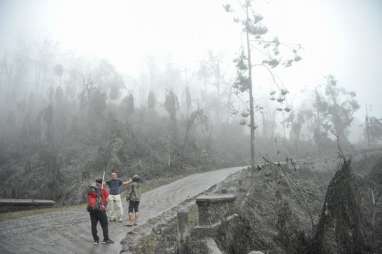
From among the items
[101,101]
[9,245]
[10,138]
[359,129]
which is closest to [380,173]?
[9,245]

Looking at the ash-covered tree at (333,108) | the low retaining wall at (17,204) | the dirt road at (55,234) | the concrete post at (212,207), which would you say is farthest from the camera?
the ash-covered tree at (333,108)

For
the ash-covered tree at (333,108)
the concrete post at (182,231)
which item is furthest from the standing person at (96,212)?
the ash-covered tree at (333,108)

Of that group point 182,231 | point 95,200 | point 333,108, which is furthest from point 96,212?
point 333,108

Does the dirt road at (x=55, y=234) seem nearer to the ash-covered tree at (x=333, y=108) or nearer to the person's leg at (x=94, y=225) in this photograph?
the person's leg at (x=94, y=225)

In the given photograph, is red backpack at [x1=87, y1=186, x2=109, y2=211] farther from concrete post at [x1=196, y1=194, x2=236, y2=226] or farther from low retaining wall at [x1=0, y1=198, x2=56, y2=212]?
low retaining wall at [x1=0, y1=198, x2=56, y2=212]

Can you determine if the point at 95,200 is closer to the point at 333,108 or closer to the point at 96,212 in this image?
the point at 96,212

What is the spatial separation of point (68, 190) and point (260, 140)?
139 feet

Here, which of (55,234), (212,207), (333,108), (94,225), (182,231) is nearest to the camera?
(182,231)

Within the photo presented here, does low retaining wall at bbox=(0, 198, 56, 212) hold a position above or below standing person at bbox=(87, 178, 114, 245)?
below

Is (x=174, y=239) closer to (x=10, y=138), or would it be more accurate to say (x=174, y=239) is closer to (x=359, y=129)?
(x=10, y=138)

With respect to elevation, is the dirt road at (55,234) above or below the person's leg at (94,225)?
below

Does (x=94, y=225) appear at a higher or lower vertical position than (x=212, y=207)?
lower

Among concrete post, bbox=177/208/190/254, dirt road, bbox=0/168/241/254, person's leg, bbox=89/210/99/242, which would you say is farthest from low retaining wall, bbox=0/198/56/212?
concrete post, bbox=177/208/190/254

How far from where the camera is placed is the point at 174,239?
28.9 feet
